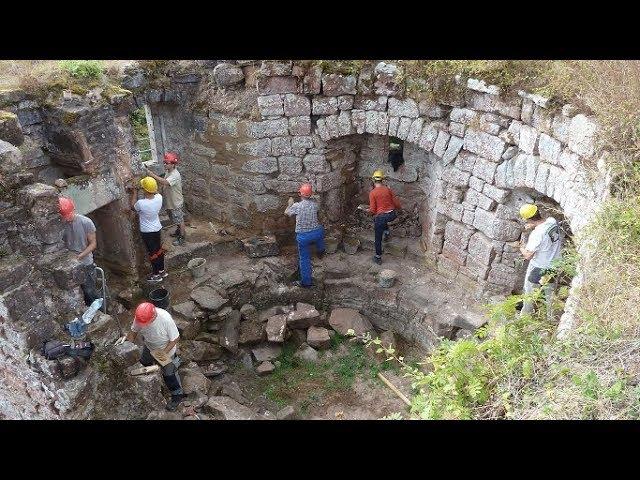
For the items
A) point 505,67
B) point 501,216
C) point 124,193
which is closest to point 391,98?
point 505,67

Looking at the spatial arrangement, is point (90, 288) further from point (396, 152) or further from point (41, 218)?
point (396, 152)

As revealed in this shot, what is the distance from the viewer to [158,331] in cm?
539

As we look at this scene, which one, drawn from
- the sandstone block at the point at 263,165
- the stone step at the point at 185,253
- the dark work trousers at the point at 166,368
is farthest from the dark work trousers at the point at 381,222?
the dark work trousers at the point at 166,368

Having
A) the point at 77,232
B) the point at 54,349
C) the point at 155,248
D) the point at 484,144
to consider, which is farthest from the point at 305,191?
the point at 54,349

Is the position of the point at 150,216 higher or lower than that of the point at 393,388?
higher

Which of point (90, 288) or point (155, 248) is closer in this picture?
point (90, 288)

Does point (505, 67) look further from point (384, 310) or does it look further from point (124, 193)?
point (124, 193)

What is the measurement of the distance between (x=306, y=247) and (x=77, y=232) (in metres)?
2.97

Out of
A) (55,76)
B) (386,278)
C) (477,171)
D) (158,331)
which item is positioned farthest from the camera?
(386,278)

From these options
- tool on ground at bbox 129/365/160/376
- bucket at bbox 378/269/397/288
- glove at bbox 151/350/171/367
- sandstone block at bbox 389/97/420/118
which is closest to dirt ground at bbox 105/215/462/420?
bucket at bbox 378/269/397/288

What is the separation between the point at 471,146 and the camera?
6.69 m

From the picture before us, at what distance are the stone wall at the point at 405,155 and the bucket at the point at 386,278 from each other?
0.70 m

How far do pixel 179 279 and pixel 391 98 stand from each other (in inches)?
152

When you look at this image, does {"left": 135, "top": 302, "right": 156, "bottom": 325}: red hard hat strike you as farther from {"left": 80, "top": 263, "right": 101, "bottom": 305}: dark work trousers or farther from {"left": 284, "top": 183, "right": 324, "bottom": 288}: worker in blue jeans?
{"left": 284, "top": 183, "right": 324, "bottom": 288}: worker in blue jeans
